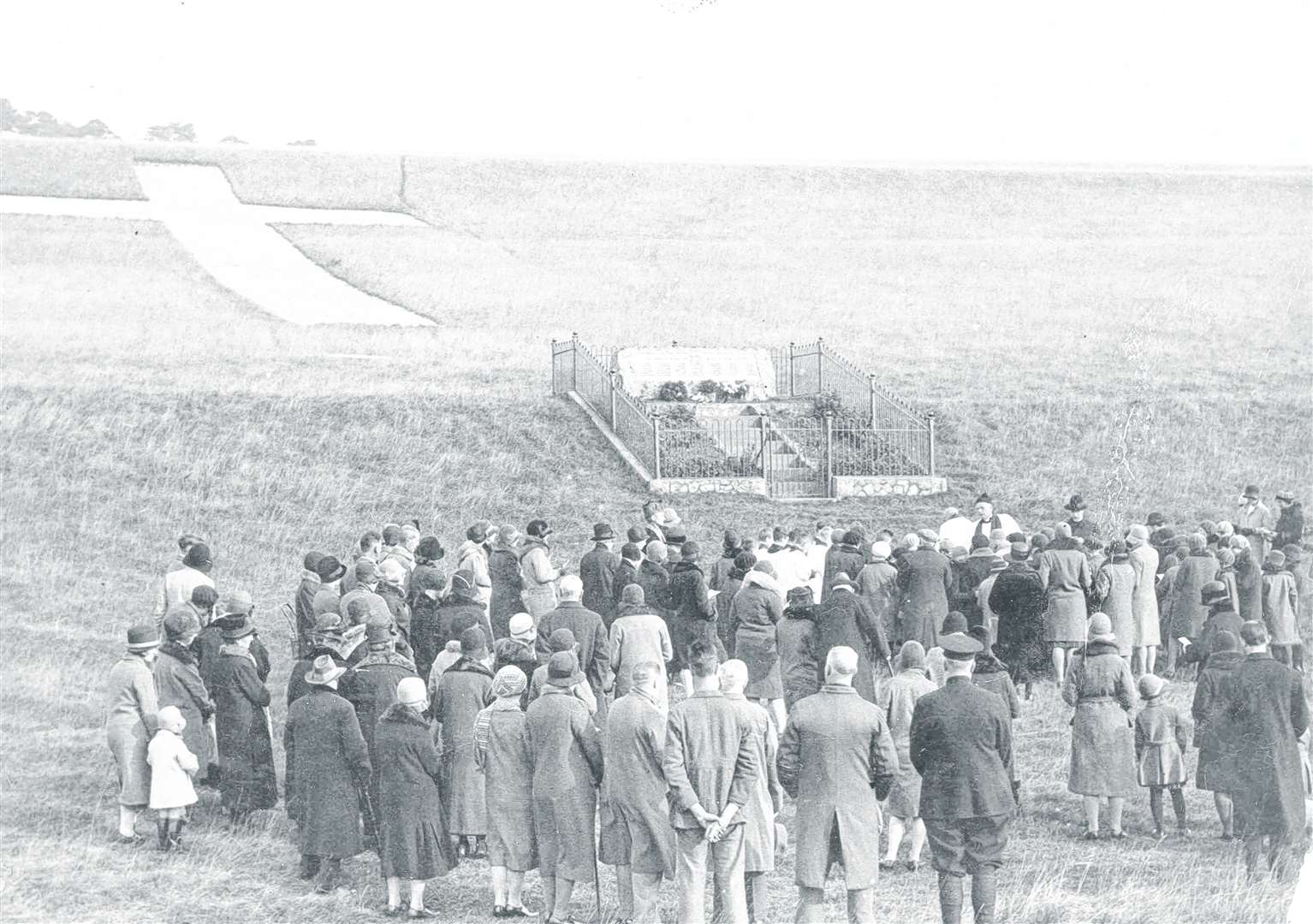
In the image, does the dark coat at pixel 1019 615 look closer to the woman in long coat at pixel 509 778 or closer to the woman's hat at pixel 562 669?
the woman's hat at pixel 562 669

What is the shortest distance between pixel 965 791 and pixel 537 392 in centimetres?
1974

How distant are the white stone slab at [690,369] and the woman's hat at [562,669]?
1727 cm

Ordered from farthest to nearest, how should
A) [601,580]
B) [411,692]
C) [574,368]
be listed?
[574,368] → [601,580] → [411,692]

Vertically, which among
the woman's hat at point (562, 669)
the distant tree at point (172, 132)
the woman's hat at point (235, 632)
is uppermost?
the distant tree at point (172, 132)

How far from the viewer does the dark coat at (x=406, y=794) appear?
8766 mm

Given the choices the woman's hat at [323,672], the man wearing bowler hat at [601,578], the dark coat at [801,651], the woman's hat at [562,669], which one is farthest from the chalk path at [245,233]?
the woman's hat at [562,669]

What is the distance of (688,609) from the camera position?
1274 centimetres

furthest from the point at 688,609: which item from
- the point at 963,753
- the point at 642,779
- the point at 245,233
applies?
the point at 245,233

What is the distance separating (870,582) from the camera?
42.5 ft

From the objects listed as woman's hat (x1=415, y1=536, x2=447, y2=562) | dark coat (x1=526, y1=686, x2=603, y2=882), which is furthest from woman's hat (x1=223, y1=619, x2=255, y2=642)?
dark coat (x1=526, y1=686, x2=603, y2=882)

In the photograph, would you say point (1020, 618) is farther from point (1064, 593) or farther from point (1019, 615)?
point (1064, 593)

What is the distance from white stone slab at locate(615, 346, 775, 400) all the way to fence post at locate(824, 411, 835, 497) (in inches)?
127

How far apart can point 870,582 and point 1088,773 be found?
3.25m

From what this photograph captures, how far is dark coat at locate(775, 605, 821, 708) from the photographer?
11359 millimetres
